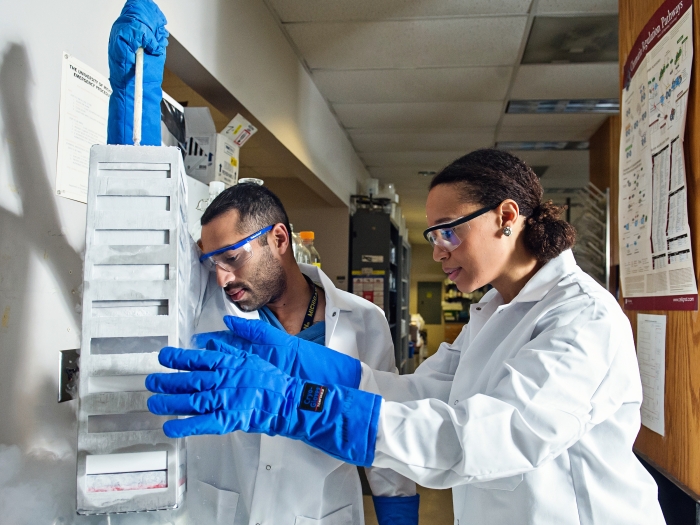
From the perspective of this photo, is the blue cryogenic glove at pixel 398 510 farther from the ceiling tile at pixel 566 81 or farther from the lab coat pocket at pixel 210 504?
the ceiling tile at pixel 566 81

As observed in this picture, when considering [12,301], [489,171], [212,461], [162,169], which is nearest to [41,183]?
[12,301]

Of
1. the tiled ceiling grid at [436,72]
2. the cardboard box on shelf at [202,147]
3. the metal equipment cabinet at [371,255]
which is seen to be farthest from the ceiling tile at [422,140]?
the cardboard box on shelf at [202,147]

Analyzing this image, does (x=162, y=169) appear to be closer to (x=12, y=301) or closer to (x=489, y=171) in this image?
(x=12, y=301)

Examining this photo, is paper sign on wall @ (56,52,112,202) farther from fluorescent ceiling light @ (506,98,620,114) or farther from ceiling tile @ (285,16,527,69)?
fluorescent ceiling light @ (506,98,620,114)

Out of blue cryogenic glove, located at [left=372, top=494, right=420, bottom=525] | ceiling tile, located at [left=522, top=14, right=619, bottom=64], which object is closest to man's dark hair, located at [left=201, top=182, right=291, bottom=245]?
blue cryogenic glove, located at [left=372, top=494, right=420, bottom=525]

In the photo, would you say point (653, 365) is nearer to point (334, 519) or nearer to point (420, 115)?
point (334, 519)

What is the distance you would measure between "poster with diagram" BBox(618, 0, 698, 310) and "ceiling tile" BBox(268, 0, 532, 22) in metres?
1.11

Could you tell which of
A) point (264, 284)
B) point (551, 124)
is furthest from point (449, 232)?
point (551, 124)

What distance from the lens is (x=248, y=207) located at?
1619 mm

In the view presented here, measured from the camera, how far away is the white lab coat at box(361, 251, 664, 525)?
969 mm

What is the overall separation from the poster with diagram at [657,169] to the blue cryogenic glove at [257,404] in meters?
1.10

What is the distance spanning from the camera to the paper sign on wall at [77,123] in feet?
4.12

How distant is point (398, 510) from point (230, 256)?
0.87 metres

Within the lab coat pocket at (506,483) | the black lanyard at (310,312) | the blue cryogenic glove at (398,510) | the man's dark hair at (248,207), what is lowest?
the blue cryogenic glove at (398,510)
